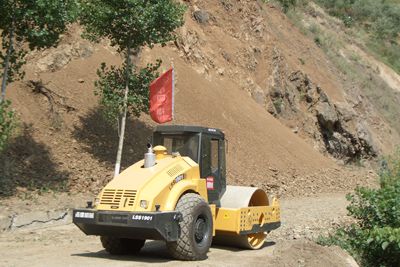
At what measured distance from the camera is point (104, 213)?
869 centimetres

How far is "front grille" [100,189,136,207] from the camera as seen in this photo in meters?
8.75

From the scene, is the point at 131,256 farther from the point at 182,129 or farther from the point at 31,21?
the point at 31,21

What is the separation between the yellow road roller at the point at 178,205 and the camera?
8.63 meters

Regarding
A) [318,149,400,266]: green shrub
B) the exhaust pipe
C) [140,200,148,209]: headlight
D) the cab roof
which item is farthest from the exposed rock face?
[140,200,148,209]: headlight

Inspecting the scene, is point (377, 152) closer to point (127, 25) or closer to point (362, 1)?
point (127, 25)

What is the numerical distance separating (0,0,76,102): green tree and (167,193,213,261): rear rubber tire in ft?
19.9

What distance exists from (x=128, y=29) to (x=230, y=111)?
28.4ft

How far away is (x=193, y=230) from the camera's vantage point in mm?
8969

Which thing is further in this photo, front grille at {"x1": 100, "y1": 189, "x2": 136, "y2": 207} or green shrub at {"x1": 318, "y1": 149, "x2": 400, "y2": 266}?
green shrub at {"x1": 318, "y1": 149, "x2": 400, "y2": 266}

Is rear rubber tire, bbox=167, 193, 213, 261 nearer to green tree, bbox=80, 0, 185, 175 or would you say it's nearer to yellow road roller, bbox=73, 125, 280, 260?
yellow road roller, bbox=73, 125, 280, 260

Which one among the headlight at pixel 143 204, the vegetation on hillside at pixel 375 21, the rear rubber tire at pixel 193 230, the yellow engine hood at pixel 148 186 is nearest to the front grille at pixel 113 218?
the yellow engine hood at pixel 148 186

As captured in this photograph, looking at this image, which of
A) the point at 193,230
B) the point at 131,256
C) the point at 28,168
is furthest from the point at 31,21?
the point at 193,230

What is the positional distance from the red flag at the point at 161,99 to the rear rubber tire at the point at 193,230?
22.8ft

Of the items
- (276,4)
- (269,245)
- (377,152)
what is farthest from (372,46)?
(269,245)
